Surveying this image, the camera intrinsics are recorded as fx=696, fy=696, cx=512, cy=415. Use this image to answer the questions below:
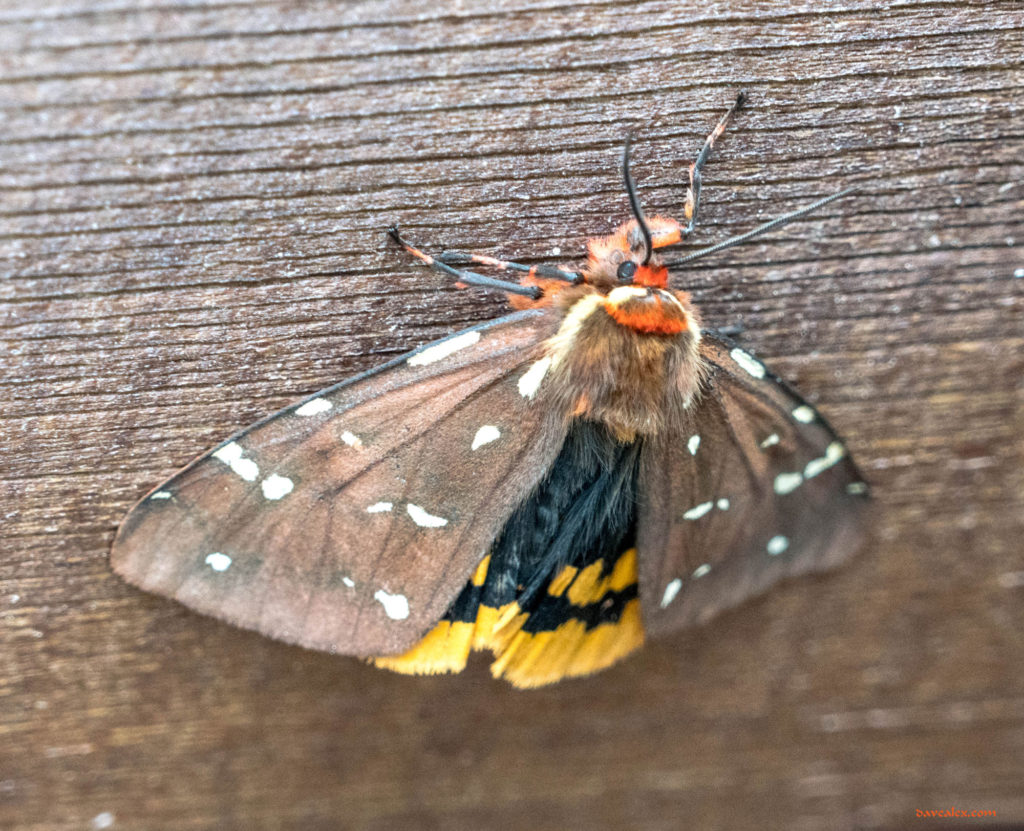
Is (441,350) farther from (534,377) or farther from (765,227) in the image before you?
(765,227)

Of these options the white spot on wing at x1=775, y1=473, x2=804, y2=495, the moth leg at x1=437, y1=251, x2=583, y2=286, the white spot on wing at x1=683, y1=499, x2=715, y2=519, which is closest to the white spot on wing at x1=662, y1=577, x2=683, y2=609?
the white spot on wing at x1=683, y1=499, x2=715, y2=519

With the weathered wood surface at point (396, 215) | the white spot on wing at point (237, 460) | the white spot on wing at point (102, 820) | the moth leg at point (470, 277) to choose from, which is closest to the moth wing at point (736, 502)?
the weathered wood surface at point (396, 215)

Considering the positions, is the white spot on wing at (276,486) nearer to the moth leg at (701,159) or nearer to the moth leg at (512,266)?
the moth leg at (512,266)

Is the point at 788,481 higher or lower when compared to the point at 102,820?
higher

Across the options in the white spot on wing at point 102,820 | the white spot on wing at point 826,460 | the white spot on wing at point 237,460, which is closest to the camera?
the white spot on wing at point 237,460

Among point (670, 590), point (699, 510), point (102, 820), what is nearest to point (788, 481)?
point (699, 510)

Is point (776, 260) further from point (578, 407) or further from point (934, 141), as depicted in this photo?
point (578, 407)

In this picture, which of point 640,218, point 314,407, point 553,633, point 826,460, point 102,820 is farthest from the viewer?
point 102,820
